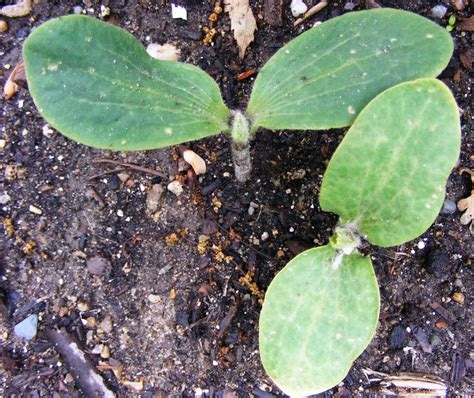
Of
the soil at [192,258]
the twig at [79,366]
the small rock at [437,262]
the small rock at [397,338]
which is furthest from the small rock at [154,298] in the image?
the small rock at [437,262]

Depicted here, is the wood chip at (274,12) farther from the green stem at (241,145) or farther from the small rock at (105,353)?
the small rock at (105,353)

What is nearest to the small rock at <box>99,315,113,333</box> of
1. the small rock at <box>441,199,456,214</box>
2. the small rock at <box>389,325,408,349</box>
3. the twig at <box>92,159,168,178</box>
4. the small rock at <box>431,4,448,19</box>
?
the twig at <box>92,159,168,178</box>

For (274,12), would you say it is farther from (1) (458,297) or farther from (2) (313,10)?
(1) (458,297)

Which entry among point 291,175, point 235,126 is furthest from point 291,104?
point 291,175

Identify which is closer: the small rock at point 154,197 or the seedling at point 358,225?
the seedling at point 358,225

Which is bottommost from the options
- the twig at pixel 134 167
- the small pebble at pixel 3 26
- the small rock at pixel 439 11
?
the twig at pixel 134 167

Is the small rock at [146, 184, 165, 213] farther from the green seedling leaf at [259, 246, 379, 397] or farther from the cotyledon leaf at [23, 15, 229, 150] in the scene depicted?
the green seedling leaf at [259, 246, 379, 397]
